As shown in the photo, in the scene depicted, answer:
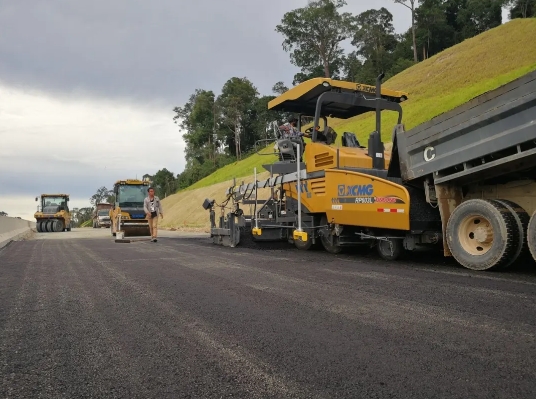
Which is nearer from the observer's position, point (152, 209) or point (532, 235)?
point (532, 235)

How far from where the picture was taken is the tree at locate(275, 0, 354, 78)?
6425cm

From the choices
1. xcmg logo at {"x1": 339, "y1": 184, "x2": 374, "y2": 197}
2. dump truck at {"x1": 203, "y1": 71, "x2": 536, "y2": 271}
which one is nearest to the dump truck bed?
dump truck at {"x1": 203, "y1": 71, "x2": 536, "y2": 271}

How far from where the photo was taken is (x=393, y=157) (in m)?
6.37

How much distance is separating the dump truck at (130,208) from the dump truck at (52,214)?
1354 centimetres

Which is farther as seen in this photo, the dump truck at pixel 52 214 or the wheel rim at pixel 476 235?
the dump truck at pixel 52 214

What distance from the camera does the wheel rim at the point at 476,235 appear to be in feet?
17.1

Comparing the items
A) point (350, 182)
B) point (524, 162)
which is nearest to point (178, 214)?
point (350, 182)

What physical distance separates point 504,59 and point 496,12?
38.2m

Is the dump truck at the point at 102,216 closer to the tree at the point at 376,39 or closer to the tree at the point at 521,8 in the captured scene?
the tree at the point at 376,39

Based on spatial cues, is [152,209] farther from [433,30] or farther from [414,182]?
[433,30]

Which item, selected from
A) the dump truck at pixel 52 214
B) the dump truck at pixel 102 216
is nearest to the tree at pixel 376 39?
the dump truck at pixel 102 216

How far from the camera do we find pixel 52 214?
2980cm

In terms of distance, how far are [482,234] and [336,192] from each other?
2.38 metres

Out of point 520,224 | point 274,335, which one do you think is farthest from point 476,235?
point 274,335
